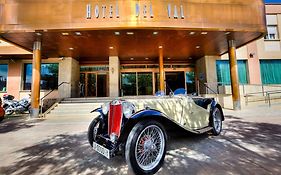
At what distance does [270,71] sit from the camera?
13.3 metres

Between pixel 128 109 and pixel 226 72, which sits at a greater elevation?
pixel 226 72

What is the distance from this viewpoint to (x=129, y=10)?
22.4ft

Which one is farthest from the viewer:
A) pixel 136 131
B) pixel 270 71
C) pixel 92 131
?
pixel 270 71

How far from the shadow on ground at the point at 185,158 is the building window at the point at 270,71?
12.6 meters

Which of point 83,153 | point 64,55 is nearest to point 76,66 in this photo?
point 64,55

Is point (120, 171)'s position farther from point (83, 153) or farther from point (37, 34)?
point (37, 34)

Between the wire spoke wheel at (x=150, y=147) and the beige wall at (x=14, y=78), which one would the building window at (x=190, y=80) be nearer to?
the wire spoke wheel at (x=150, y=147)

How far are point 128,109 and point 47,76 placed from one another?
12825 millimetres

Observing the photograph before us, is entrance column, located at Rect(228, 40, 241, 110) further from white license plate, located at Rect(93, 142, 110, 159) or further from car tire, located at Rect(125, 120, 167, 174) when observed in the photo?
white license plate, located at Rect(93, 142, 110, 159)

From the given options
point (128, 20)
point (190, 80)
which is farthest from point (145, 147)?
point (190, 80)

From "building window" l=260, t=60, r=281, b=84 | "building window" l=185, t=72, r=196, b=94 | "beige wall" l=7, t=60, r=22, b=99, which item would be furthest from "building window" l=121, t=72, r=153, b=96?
"building window" l=260, t=60, r=281, b=84

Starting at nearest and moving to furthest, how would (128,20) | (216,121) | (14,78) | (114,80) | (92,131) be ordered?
(92,131) → (216,121) → (128,20) → (114,80) → (14,78)

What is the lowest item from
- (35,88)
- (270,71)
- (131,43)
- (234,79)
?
(35,88)

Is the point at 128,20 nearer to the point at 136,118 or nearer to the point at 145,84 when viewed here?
the point at 136,118
